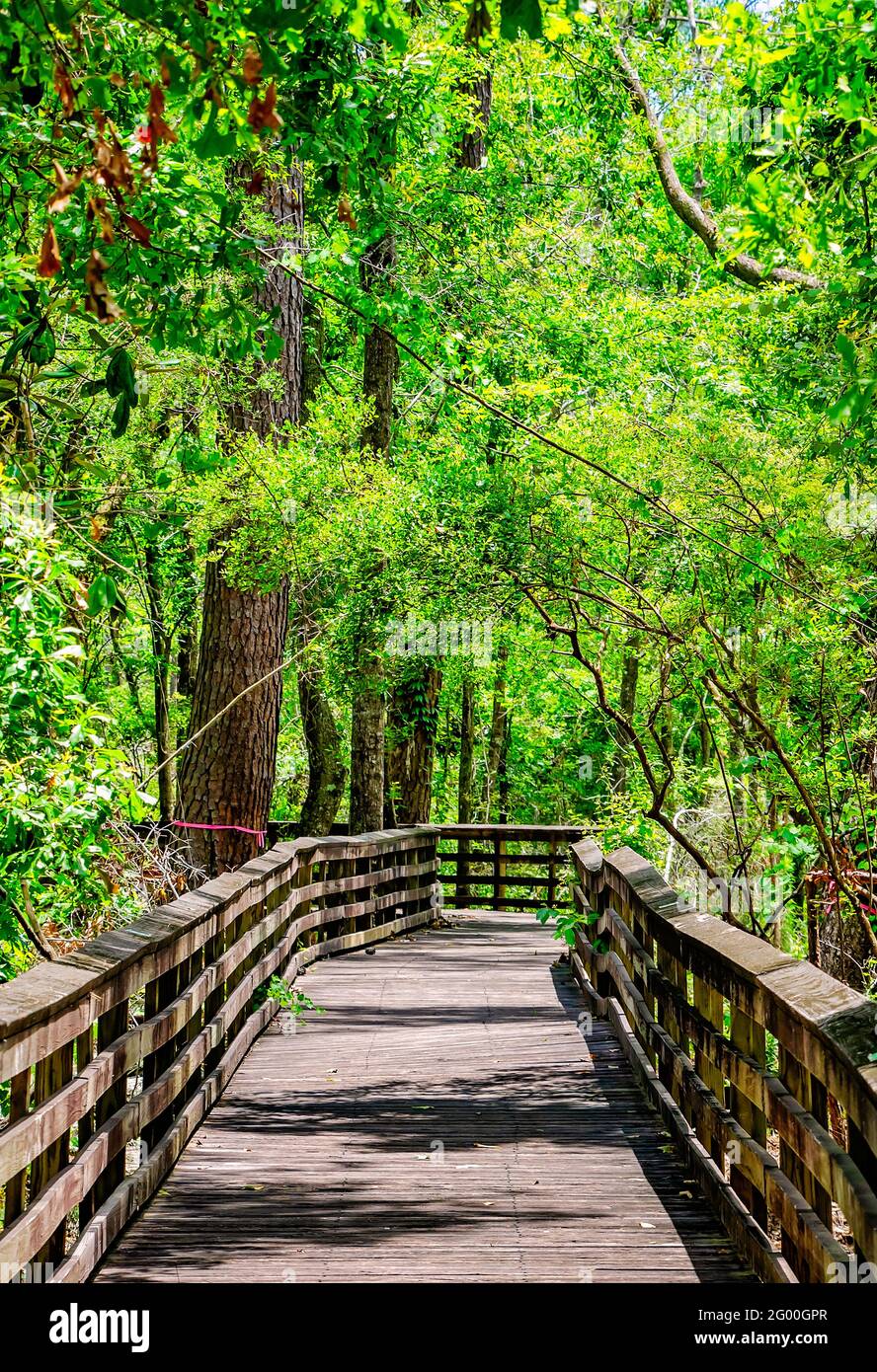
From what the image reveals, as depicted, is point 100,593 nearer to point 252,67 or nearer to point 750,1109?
point 252,67

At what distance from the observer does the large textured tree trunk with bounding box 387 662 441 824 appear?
1864 cm

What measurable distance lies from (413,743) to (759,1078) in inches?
589

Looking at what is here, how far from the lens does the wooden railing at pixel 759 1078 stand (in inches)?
131

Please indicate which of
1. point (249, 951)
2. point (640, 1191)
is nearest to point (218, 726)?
point (249, 951)

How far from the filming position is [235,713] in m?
10.7

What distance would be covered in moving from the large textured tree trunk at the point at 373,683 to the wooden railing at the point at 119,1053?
17.0 feet

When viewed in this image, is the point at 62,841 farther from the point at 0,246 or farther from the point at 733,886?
the point at 733,886

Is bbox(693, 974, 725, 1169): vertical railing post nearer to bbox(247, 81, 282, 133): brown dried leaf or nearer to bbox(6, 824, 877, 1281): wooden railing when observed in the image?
bbox(6, 824, 877, 1281): wooden railing

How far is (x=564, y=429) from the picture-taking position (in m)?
11.7

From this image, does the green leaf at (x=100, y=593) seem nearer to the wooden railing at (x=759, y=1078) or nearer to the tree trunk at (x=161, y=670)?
the wooden railing at (x=759, y=1078)

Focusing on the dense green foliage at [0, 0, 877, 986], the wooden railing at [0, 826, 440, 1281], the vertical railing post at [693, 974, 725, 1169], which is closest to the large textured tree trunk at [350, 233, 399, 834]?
the dense green foliage at [0, 0, 877, 986]

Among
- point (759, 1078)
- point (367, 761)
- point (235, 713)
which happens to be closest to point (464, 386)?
point (235, 713)

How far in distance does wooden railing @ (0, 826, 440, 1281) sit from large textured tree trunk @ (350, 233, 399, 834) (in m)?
5.18

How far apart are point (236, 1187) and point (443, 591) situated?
5.42 m
